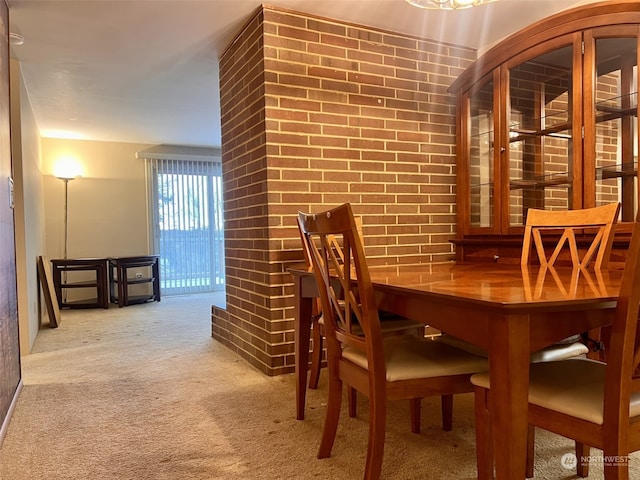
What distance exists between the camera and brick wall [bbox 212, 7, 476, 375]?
8.54 ft

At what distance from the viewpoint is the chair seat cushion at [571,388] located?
1.02 meters

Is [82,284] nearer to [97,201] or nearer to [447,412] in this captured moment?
[97,201]

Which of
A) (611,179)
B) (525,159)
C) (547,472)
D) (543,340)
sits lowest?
(547,472)

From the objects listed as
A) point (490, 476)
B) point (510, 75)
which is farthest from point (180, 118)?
point (490, 476)

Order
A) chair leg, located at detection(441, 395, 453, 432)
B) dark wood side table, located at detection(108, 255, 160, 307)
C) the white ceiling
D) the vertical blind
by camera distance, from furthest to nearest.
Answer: the vertical blind, dark wood side table, located at detection(108, 255, 160, 307), the white ceiling, chair leg, located at detection(441, 395, 453, 432)

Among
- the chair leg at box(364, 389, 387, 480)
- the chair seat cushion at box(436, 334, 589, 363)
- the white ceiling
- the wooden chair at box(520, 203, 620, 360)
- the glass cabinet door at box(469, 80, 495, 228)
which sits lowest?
the chair leg at box(364, 389, 387, 480)

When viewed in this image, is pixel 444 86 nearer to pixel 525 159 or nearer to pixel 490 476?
pixel 525 159

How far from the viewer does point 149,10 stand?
8.33 ft

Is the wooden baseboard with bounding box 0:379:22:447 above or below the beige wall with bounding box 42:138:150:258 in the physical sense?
below

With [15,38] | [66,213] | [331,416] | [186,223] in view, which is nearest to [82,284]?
[66,213]

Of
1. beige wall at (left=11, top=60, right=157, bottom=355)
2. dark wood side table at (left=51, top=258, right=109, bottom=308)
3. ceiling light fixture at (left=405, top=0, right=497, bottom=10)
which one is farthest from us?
beige wall at (left=11, top=60, right=157, bottom=355)

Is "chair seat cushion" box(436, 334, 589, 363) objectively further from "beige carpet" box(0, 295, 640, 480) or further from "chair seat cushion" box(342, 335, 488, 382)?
"beige carpet" box(0, 295, 640, 480)

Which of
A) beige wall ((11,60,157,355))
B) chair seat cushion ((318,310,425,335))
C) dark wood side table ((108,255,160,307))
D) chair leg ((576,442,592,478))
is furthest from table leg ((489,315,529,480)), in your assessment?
beige wall ((11,60,157,355))

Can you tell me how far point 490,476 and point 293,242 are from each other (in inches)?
64.9
